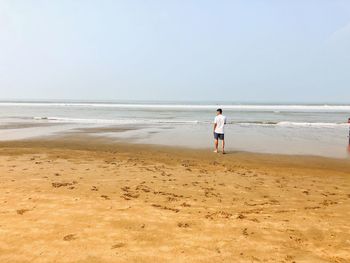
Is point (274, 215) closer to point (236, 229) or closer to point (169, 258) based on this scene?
point (236, 229)

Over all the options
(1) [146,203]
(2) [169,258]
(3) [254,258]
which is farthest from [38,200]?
(3) [254,258]

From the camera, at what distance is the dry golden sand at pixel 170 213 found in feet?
15.2

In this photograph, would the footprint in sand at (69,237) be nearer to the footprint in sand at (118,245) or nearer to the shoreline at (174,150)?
the footprint in sand at (118,245)

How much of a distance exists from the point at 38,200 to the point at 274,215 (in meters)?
4.18

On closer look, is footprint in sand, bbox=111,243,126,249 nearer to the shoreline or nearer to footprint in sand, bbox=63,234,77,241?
footprint in sand, bbox=63,234,77,241

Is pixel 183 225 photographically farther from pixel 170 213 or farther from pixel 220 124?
pixel 220 124

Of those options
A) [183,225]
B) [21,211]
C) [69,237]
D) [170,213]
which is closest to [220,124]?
[170,213]

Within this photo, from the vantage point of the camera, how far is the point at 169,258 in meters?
4.43

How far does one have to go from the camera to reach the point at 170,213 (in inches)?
242

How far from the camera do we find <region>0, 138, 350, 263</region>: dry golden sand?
4625 millimetres

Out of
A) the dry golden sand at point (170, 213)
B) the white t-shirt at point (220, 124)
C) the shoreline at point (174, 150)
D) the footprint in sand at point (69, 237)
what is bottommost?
the shoreline at point (174, 150)

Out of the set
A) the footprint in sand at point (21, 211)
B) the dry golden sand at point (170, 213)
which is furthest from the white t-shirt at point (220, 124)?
the footprint in sand at point (21, 211)

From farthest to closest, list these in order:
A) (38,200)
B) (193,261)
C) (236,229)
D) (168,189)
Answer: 1. (168,189)
2. (38,200)
3. (236,229)
4. (193,261)

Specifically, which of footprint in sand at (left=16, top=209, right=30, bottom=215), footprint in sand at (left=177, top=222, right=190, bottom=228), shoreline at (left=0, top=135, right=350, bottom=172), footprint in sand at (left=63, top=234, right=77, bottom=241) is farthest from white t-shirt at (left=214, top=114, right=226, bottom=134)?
footprint in sand at (left=63, top=234, right=77, bottom=241)
